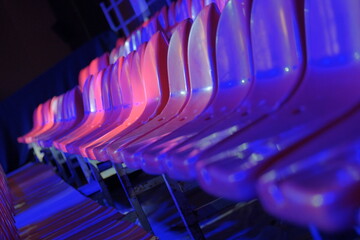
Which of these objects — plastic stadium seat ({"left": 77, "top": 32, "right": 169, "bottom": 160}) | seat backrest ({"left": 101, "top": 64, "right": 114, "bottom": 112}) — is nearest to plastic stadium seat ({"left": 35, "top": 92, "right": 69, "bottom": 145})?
seat backrest ({"left": 101, "top": 64, "right": 114, "bottom": 112})

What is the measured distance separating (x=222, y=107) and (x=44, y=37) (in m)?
7.51

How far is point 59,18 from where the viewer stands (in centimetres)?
784

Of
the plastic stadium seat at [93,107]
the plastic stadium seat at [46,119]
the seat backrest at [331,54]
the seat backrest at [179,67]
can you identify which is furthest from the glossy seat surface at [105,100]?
the plastic stadium seat at [46,119]

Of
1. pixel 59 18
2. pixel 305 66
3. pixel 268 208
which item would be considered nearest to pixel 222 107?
pixel 305 66

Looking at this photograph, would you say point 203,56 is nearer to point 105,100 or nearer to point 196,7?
point 105,100

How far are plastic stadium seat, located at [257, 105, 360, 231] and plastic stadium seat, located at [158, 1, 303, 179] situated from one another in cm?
25

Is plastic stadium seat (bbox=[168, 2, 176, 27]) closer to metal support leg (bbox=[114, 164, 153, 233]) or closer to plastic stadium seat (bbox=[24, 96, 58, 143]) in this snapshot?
plastic stadium seat (bbox=[24, 96, 58, 143])

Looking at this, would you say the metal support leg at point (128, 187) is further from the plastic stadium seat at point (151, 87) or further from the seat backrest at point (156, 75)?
the seat backrest at point (156, 75)

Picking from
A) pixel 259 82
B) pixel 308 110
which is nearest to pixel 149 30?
pixel 259 82

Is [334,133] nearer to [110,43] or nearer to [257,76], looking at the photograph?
[257,76]

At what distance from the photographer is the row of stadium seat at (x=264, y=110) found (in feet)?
1.44

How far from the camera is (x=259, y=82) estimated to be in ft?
3.26

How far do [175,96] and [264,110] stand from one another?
28.5 inches

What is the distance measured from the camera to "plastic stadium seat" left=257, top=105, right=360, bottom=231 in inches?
14.9
